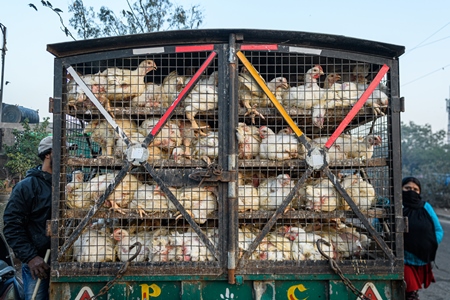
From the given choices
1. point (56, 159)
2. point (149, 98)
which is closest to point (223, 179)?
point (149, 98)

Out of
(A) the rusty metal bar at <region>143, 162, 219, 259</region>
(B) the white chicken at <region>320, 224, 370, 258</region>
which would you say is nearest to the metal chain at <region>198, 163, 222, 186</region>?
(A) the rusty metal bar at <region>143, 162, 219, 259</region>

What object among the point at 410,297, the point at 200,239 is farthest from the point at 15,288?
the point at 410,297

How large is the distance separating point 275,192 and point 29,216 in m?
2.31

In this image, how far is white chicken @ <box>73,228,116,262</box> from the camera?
334 cm

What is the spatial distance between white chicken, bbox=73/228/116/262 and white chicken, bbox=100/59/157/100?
1176mm

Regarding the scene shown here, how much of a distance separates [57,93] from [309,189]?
2.24m

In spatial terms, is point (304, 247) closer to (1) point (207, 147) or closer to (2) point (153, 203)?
(1) point (207, 147)

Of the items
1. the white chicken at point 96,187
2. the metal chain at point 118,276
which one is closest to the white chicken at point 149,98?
the white chicken at point 96,187

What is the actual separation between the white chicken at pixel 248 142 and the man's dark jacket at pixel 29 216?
1926 millimetres

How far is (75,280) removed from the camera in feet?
10.6

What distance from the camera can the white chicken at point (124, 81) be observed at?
3.52 m

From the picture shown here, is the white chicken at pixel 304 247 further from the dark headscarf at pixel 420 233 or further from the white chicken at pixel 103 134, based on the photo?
the white chicken at pixel 103 134

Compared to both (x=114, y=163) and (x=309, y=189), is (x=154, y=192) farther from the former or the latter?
(x=309, y=189)

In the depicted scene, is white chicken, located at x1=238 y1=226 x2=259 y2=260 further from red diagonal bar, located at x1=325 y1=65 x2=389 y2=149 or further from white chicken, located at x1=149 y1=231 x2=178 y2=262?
red diagonal bar, located at x1=325 y1=65 x2=389 y2=149
